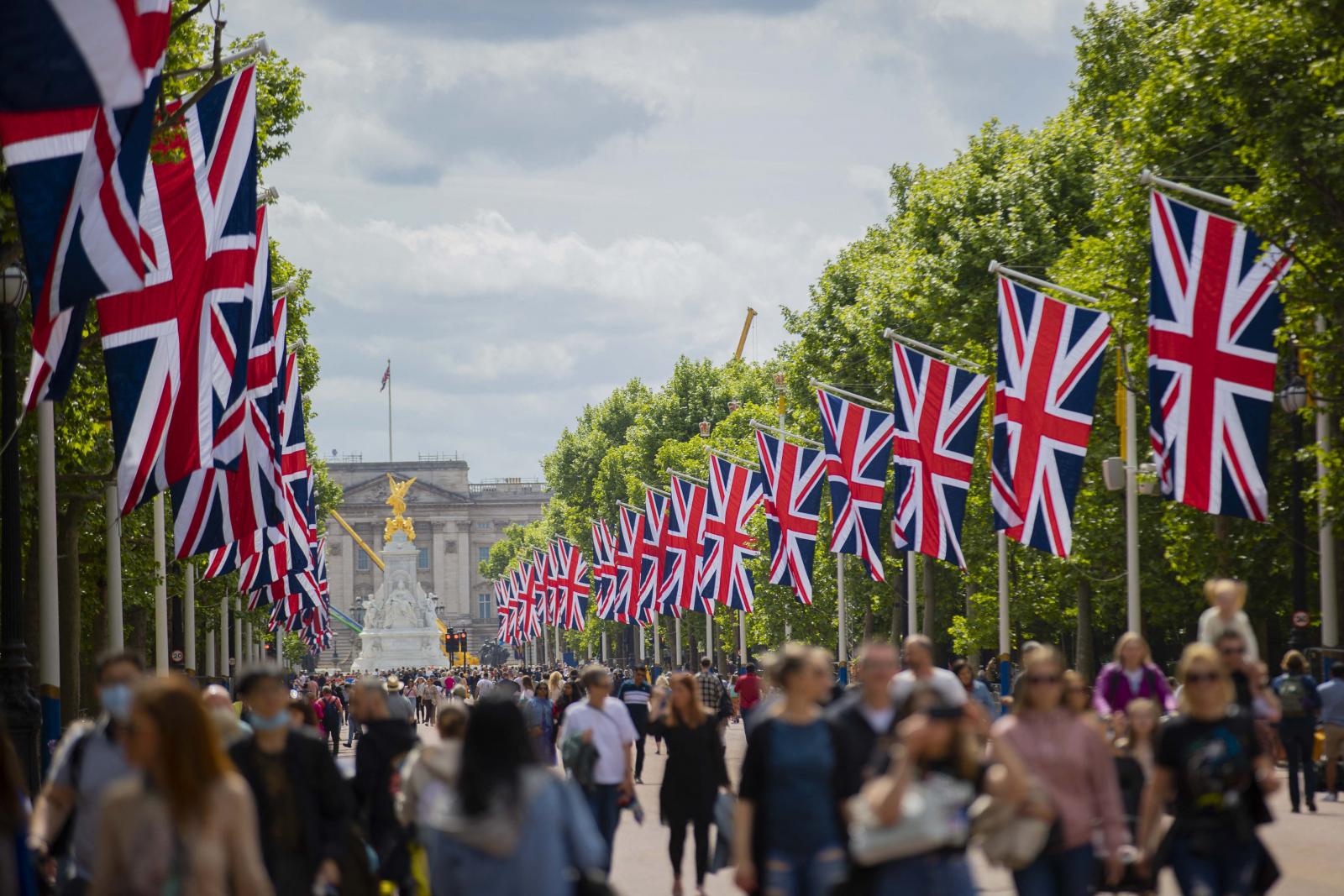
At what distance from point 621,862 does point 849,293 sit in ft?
137

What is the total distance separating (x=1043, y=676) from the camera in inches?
371

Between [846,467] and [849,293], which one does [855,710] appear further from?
[849,293]

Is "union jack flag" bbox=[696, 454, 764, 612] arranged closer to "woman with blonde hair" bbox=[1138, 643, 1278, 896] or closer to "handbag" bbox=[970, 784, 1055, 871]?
"woman with blonde hair" bbox=[1138, 643, 1278, 896]

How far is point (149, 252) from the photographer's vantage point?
17203 mm

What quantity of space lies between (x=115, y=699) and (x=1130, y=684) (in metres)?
7.26

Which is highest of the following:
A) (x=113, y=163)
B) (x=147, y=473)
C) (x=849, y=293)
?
(x=849, y=293)

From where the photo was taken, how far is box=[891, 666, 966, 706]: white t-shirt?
26.8ft

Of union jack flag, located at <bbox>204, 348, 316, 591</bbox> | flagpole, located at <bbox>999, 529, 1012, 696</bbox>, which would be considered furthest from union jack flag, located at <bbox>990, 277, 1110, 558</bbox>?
union jack flag, located at <bbox>204, 348, 316, 591</bbox>

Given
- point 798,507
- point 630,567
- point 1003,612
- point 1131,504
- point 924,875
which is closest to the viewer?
point 924,875

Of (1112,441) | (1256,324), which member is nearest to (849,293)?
(1112,441)

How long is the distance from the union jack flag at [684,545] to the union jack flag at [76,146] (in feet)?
106

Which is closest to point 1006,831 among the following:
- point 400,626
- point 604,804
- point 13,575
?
point 604,804

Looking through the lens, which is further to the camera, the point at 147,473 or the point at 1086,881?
the point at 147,473

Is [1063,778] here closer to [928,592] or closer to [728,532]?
[728,532]
